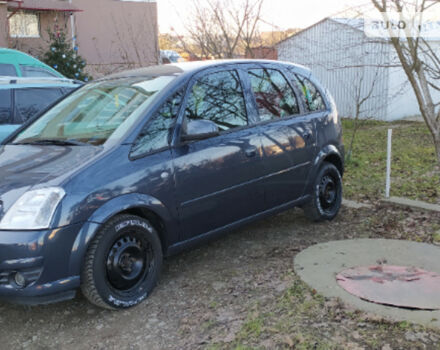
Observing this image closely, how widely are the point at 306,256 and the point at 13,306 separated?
255 cm

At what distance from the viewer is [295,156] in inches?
196

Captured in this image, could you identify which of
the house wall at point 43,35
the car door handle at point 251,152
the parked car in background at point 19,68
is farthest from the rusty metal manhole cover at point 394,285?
the house wall at point 43,35

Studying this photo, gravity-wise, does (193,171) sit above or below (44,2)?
→ below

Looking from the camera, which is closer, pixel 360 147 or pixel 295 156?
pixel 295 156

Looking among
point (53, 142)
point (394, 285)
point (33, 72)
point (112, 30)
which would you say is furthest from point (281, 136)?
point (112, 30)

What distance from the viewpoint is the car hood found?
330 cm

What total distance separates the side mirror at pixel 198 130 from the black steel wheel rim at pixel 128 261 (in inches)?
34.9

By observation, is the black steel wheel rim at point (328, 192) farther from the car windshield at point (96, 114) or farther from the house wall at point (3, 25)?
the house wall at point (3, 25)

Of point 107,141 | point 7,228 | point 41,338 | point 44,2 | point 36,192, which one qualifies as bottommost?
point 41,338

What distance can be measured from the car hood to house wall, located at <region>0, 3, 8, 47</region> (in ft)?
52.0

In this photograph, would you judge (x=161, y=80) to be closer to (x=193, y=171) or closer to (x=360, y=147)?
(x=193, y=171)

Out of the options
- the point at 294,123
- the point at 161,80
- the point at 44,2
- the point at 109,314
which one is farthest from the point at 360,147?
the point at 44,2

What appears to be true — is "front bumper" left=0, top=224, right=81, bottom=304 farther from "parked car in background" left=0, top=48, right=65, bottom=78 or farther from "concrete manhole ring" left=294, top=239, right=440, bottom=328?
"parked car in background" left=0, top=48, right=65, bottom=78

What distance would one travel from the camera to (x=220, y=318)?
11.5 ft
